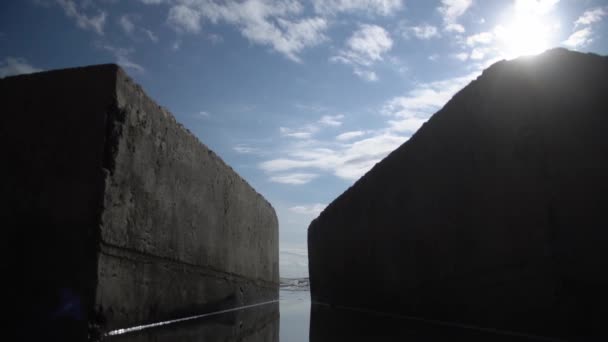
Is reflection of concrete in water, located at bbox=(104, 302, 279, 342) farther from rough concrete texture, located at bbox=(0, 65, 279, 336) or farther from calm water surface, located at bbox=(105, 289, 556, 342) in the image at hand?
rough concrete texture, located at bbox=(0, 65, 279, 336)

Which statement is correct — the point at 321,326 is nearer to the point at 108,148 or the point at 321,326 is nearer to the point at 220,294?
the point at 220,294

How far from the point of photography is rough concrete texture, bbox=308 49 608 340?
214cm

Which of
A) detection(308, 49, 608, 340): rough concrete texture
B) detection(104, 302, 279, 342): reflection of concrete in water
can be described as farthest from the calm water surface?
detection(308, 49, 608, 340): rough concrete texture

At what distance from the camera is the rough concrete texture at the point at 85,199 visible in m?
2.35

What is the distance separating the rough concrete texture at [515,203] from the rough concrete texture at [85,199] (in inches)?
80.1

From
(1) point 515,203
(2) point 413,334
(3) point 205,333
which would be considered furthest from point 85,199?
(1) point 515,203

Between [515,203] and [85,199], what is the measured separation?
2304 mm

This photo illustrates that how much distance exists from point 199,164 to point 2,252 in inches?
69.6

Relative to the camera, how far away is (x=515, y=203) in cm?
253

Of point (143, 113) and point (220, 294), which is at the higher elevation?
point (143, 113)

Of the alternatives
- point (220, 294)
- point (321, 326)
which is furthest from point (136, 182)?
point (220, 294)

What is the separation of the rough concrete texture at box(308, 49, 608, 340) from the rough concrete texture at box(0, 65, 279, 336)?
2.03 m

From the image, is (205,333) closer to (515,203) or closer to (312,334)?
(312,334)

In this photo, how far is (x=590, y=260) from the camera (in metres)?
2.09
